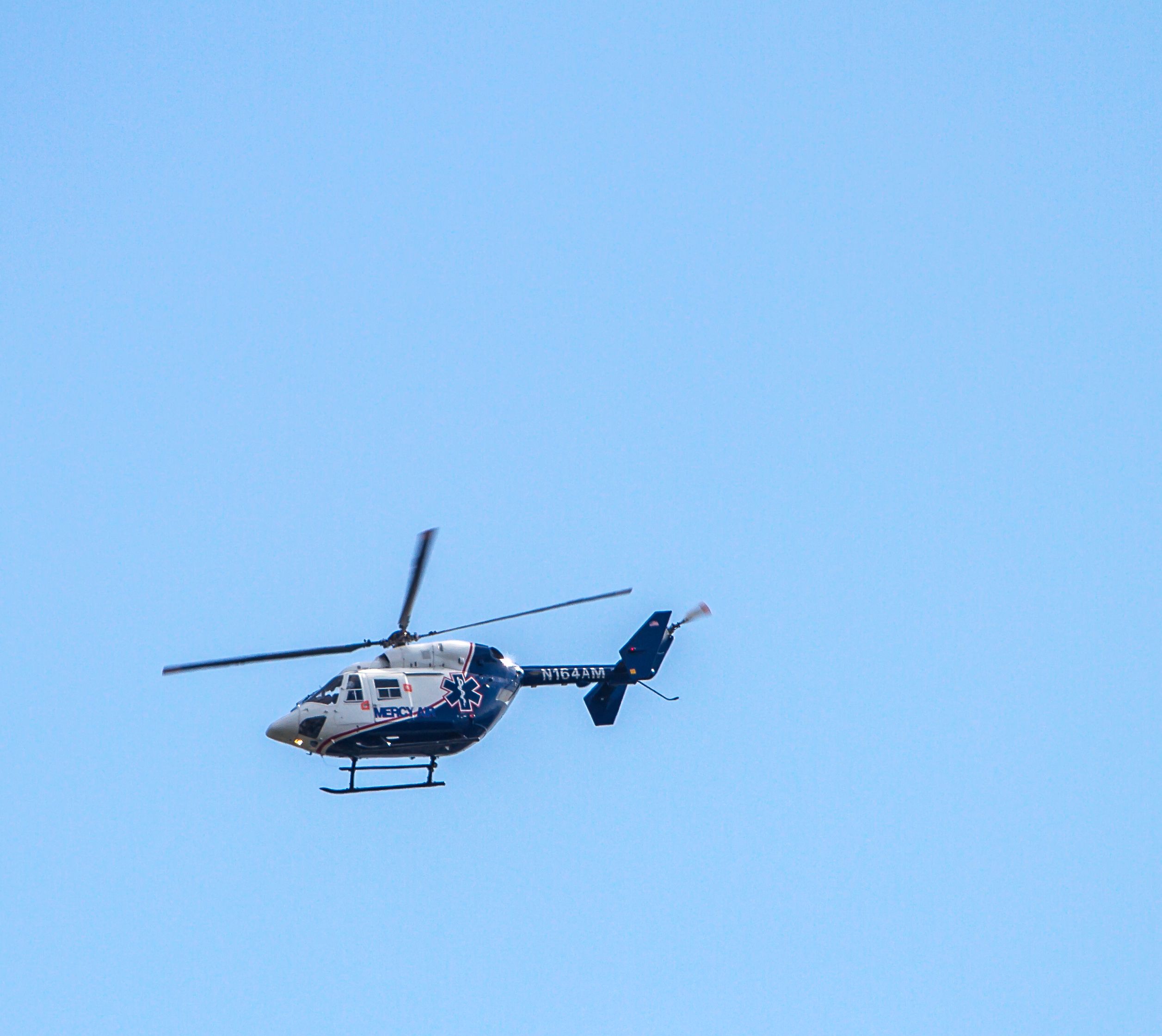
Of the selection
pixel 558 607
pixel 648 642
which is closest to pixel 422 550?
pixel 558 607

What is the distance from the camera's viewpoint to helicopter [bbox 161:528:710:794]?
27094 mm

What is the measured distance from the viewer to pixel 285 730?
88.7 ft

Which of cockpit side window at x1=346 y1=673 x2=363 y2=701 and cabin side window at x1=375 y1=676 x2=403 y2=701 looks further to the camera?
cabin side window at x1=375 y1=676 x2=403 y2=701

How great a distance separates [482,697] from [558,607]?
2656mm

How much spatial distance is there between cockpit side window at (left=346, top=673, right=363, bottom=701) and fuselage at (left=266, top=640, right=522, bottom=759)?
0.04 ft

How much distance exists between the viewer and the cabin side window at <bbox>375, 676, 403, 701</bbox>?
2755 centimetres

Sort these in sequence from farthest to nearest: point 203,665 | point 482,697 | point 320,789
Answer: point 482,697, point 320,789, point 203,665

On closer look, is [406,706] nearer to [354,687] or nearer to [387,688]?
[387,688]

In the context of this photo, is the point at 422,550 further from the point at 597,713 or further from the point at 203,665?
the point at 597,713

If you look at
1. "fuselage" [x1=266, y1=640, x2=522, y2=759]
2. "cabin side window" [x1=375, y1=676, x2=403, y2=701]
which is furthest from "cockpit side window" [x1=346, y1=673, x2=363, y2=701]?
"cabin side window" [x1=375, y1=676, x2=403, y2=701]

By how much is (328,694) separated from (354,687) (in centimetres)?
45

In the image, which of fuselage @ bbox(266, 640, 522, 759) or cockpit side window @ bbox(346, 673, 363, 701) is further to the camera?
cockpit side window @ bbox(346, 673, 363, 701)

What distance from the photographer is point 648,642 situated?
106 feet

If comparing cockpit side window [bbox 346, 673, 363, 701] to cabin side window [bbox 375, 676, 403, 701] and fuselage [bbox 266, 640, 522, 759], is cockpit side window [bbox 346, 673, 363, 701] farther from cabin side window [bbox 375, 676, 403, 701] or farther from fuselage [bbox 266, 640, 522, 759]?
cabin side window [bbox 375, 676, 403, 701]
